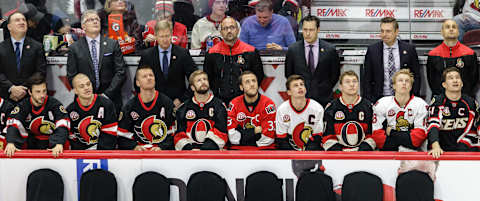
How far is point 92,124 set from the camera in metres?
6.05

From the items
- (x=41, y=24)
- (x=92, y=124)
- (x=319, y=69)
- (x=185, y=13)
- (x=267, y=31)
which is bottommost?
(x=92, y=124)

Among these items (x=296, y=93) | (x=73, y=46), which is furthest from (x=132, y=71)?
(x=296, y=93)

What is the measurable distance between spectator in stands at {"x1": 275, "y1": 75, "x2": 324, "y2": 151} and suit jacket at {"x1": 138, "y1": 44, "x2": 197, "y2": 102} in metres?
1.33

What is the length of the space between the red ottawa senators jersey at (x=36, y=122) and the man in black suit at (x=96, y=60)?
88 centimetres

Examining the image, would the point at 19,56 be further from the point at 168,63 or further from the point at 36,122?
the point at 168,63

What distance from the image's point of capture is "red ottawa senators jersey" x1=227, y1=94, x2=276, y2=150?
240 inches

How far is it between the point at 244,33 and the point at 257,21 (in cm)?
22

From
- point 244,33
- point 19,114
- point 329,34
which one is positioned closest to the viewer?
point 19,114

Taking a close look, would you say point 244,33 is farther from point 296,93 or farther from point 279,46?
point 296,93

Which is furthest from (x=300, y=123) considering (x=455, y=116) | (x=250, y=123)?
(x=455, y=116)

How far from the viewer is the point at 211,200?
4.66 m

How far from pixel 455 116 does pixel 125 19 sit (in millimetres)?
4083

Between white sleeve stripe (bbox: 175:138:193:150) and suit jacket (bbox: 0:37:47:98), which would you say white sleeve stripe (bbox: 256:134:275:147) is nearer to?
white sleeve stripe (bbox: 175:138:193:150)

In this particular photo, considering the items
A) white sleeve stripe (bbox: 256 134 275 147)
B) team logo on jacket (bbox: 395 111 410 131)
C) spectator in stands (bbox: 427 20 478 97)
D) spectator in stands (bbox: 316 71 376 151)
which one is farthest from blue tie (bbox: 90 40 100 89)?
spectator in stands (bbox: 427 20 478 97)
